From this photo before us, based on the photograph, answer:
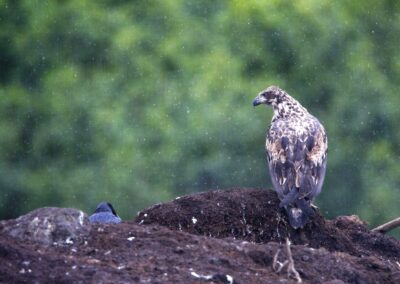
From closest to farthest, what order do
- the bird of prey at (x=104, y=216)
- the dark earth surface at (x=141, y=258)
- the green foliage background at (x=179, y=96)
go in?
the dark earth surface at (x=141, y=258), the bird of prey at (x=104, y=216), the green foliage background at (x=179, y=96)

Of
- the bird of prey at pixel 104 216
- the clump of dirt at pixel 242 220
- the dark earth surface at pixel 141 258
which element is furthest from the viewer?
the bird of prey at pixel 104 216

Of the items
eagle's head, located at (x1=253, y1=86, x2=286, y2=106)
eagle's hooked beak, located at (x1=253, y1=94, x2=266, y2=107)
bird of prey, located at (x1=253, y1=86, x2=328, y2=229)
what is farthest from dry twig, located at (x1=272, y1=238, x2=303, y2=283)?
eagle's hooked beak, located at (x1=253, y1=94, x2=266, y2=107)

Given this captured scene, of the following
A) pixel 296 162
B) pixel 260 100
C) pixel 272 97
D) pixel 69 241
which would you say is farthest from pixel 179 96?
pixel 69 241

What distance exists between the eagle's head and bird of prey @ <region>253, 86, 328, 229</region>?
66cm

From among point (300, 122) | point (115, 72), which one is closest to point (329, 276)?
point (300, 122)

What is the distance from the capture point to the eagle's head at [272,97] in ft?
31.1

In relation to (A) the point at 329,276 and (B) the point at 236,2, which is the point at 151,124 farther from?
(A) the point at 329,276

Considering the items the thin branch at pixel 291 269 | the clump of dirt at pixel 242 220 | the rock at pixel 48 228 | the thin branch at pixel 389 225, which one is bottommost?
the thin branch at pixel 291 269

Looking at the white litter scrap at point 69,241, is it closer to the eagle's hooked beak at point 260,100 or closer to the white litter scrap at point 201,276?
the white litter scrap at point 201,276

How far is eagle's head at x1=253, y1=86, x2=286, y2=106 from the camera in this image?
9.47 m

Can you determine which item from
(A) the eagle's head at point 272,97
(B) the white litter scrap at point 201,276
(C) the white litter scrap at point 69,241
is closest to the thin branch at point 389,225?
(A) the eagle's head at point 272,97

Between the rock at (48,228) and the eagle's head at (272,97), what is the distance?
4200mm

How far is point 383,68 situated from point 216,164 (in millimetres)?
2546

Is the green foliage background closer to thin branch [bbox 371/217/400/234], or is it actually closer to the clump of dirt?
thin branch [bbox 371/217/400/234]
